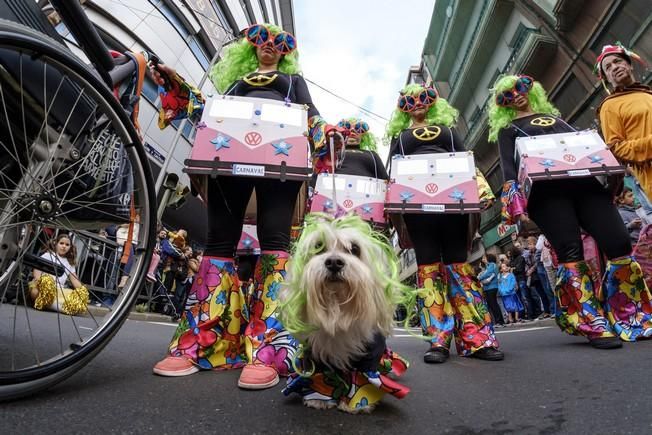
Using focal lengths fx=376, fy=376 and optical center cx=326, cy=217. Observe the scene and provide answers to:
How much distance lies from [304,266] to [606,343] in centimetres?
209

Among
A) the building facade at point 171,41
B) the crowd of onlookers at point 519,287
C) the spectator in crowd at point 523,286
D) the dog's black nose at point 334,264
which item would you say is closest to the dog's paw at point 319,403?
the dog's black nose at point 334,264

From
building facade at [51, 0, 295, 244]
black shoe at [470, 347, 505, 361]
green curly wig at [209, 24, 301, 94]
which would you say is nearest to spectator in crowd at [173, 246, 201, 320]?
building facade at [51, 0, 295, 244]

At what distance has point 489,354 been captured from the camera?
2.37 m

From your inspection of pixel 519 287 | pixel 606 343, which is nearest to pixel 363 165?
pixel 606 343

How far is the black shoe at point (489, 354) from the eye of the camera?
7.66 feet

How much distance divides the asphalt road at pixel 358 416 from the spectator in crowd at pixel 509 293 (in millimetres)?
6721

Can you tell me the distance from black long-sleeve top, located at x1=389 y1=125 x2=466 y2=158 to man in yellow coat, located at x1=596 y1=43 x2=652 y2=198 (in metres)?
1.04

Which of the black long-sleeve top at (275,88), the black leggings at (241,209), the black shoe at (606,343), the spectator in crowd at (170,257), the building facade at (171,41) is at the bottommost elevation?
the black shoe at (606,343)

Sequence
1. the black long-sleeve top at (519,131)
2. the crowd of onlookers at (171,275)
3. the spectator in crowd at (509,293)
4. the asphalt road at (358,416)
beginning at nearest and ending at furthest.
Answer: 1. the asphalt road at (358,416)
2. the black long-sleeve top at (519,131)
3. the crowd of onlookers at (171,275)
4. the spectator in crowd at (509,293)

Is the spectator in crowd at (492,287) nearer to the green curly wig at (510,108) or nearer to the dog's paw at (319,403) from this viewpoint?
the green curly wig at (510,108)

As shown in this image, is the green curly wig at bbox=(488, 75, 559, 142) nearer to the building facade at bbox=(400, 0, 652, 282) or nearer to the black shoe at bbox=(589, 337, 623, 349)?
the black shoe at bbox=(589, 337, 623, 349)

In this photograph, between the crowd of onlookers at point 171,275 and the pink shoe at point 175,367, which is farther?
the crowd of onlookers at point 171,275

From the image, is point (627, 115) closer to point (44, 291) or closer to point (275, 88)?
point (275, 88)

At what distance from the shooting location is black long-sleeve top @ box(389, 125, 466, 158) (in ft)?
9.83
